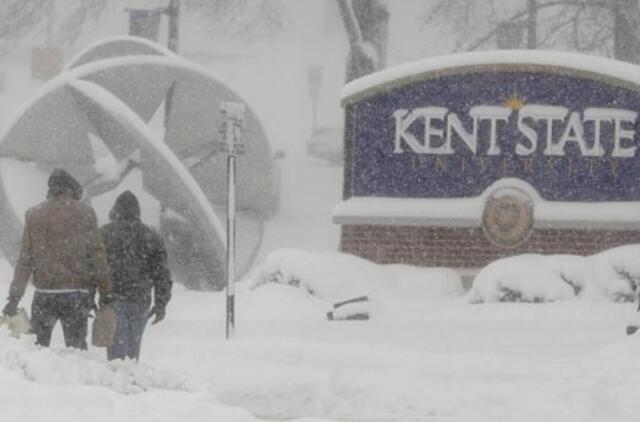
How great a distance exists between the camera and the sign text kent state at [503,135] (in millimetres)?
17766

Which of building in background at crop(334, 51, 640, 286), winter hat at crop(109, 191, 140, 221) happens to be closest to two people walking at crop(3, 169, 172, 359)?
winter hat at crop(109, 191, 140, 221)

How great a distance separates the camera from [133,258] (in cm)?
967

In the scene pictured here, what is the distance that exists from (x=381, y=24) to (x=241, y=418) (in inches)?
861

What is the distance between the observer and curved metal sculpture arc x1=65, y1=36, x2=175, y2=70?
24203mm

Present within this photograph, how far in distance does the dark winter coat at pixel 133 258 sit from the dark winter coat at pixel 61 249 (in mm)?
350

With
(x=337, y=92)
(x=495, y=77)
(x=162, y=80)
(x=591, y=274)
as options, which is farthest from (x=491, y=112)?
(x=337, y=92)

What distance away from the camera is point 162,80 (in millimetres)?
22000

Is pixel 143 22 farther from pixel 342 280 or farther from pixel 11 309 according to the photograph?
pixel 11 309

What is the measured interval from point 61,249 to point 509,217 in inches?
378

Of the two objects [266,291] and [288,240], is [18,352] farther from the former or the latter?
[288,240]

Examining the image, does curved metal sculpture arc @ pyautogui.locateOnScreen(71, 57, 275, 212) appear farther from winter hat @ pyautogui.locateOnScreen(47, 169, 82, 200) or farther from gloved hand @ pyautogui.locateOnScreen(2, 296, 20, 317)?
gloved hand @ pyautogui.locateOnScreen(2, 296, 20, 317)

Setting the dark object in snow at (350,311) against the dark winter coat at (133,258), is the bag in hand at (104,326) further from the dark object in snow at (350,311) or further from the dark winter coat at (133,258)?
the dark object in snow at (350,311)

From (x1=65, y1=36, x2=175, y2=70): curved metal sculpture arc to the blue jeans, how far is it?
14.8 metres

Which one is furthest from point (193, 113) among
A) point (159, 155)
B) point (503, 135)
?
point (503, 135)
